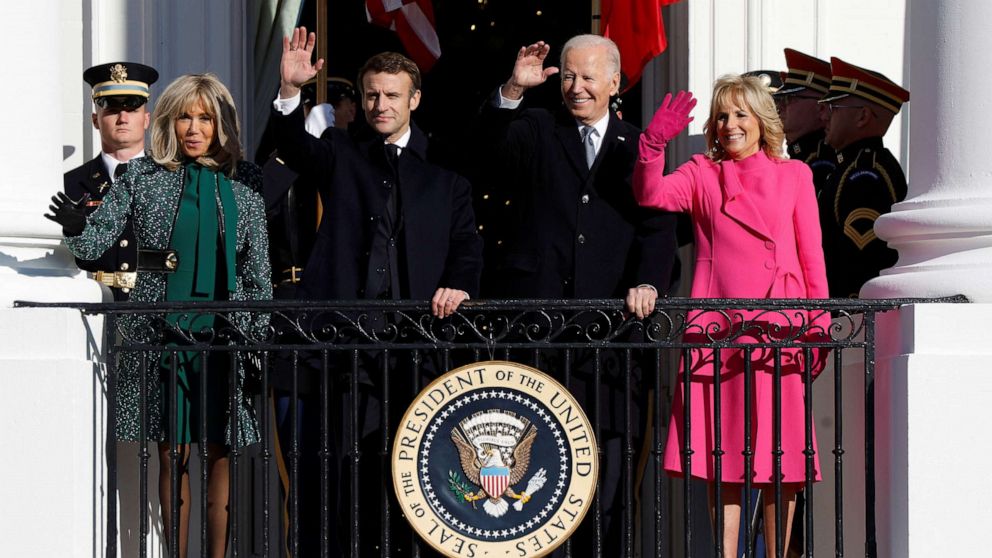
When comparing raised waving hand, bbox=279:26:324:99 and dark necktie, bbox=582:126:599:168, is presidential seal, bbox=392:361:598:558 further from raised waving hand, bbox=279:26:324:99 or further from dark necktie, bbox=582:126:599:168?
raised waving hand, bbox=279:26:324:99

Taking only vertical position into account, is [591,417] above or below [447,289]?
below

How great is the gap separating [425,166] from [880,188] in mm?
2029

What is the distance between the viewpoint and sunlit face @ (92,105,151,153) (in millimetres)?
9008

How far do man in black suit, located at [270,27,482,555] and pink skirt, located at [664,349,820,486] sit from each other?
0.98 metres

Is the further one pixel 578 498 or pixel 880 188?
pixel 880 188

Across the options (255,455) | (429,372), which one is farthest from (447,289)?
(255,455)

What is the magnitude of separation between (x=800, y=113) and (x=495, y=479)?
2620 millimetres

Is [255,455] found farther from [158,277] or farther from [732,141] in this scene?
[732,141]

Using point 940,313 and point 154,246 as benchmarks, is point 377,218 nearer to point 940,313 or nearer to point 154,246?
point 154,246

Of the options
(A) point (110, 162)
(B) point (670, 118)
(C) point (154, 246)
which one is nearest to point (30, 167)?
(C) point (154, 246)

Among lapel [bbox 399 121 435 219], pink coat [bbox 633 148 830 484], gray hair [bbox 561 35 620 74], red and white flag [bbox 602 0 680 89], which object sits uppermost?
red and white flag [bbox 602 0 680 89]

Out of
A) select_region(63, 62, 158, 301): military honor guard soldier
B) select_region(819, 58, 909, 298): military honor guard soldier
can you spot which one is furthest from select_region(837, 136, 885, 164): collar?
select_region(63, 62, 158, 301): military honor guard soldier

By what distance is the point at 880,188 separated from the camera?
8.98 m

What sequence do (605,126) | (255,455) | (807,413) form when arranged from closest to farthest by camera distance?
(807,413), (605,126), (255,455)
